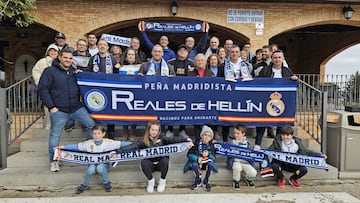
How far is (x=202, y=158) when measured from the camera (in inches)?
179

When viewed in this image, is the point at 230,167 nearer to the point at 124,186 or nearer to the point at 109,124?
the point at 124,186

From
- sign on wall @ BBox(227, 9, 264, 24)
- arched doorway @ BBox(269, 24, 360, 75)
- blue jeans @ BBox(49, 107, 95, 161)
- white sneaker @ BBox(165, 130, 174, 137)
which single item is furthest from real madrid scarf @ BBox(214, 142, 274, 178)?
arched doorway @ BBox(269, 24, 360, 75)

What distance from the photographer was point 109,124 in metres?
5.09

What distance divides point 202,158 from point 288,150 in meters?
1.39

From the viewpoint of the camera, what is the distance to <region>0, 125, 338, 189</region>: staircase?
4551 millimetres

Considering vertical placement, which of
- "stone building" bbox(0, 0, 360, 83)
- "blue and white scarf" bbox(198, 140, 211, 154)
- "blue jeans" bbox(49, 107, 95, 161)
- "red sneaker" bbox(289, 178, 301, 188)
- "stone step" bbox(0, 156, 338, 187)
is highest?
"stone building" bbox(0, 0, 360, 83)

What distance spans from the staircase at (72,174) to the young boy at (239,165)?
0.57ft

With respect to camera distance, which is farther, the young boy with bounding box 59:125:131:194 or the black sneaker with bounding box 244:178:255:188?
the black sneaker with bounding box 244:178:255:188

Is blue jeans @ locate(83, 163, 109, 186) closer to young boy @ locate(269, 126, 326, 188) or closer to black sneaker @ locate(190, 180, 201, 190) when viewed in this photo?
black sneaker @ locate(190, 180, 201, 190)

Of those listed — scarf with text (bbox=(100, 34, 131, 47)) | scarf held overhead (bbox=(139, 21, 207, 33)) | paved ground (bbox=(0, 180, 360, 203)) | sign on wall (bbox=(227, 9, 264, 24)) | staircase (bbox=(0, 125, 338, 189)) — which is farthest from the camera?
sign on wall (bbox=(227, 9, 264, 24))

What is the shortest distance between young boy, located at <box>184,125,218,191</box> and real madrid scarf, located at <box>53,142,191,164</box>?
0.99 ft

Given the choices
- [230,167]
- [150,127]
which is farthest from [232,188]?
[150,127]

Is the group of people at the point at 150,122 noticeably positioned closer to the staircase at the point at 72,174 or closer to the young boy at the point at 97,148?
the young boy at the point at 97,148

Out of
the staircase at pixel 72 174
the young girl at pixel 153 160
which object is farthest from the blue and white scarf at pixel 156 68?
the staircase at pixel 72 174
